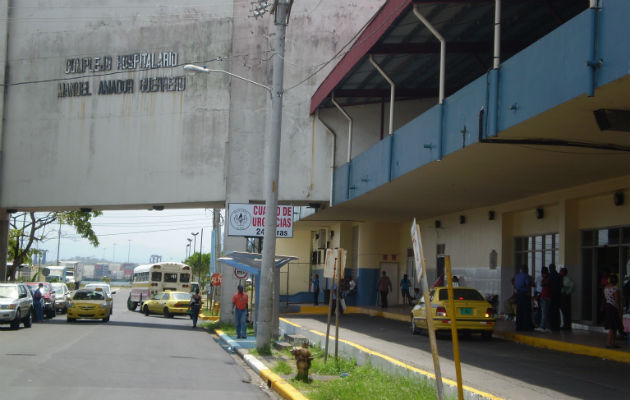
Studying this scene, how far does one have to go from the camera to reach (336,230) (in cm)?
4066

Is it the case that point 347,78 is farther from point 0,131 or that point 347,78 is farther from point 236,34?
point 0,131

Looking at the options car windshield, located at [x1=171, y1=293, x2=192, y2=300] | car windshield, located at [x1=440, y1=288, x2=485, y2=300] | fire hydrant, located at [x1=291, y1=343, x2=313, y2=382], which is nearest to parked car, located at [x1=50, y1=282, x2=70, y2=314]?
car windshield, located at [x1=171, y1=293, x2=192, y2=300]

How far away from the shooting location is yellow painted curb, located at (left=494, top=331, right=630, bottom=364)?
15086 mm

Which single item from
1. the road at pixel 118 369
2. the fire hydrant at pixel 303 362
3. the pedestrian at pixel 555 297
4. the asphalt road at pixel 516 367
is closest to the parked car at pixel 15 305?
the road at pixel 118 369

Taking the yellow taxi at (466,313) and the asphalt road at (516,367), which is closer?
the asphalt road at (516,367)

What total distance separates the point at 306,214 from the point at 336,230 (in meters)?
5.08

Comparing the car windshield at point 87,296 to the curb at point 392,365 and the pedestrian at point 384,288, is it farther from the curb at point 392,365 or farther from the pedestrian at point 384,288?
the curb at point 392,365

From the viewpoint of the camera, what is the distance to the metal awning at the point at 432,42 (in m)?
18.1

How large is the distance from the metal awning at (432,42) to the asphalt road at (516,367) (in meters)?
8.00

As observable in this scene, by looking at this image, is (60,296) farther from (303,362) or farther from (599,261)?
(303,362)

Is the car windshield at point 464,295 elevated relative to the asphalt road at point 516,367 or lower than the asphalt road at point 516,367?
elevated

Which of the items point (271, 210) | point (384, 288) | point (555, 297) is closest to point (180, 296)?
point (384, 288)

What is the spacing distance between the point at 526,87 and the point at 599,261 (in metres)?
9.63

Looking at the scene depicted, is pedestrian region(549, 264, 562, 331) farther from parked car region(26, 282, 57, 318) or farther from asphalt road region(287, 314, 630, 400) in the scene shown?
parked car region(26, 282, 57, 318)
